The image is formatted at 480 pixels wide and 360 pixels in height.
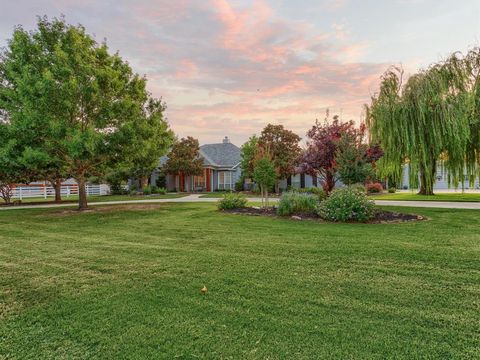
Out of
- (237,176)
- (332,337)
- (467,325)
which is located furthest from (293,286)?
(237,176)

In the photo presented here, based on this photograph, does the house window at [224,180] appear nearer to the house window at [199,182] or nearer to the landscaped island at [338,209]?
the house window at [199,182]

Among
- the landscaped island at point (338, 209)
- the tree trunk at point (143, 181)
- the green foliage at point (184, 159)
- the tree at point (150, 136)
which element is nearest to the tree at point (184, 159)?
the green foliage at point (184, 159)

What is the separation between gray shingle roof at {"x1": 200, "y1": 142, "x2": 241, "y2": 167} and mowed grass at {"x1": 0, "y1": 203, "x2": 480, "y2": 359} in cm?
2310

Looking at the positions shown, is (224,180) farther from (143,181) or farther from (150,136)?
(150,136)

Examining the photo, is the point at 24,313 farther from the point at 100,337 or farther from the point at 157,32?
the point at 157,32

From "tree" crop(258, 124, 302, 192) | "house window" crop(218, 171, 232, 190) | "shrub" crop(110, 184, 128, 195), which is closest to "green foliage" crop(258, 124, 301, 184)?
"tree" crop(258, 124, 302, 192)

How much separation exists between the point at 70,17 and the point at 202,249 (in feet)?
40.3

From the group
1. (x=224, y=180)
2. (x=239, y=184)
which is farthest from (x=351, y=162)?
(x=224, y=180)

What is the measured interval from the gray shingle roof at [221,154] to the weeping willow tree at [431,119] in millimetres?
20144

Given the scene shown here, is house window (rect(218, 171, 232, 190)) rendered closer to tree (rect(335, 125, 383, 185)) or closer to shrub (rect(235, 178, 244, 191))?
shrub (rect(235, 178, 244, 191))

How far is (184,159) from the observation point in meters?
25.8

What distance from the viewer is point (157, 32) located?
10.9m

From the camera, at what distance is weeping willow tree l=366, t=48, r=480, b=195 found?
924 cm

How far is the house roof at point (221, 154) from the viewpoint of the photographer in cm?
2966
